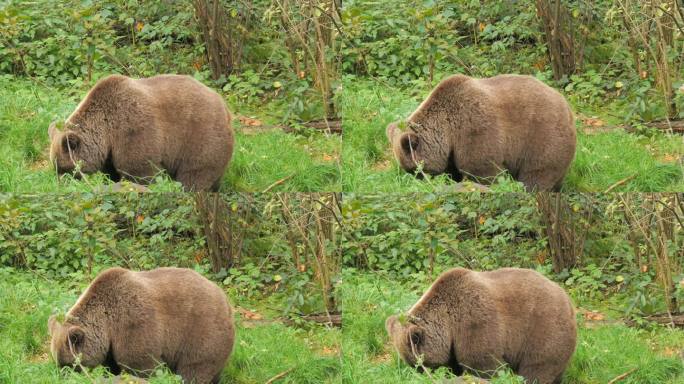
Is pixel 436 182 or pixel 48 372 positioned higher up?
pixel 436 182

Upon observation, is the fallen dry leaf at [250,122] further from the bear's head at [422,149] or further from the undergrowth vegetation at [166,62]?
the bear's head at [422,149]

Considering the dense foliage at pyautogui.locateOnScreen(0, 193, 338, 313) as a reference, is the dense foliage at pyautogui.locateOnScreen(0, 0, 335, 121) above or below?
above

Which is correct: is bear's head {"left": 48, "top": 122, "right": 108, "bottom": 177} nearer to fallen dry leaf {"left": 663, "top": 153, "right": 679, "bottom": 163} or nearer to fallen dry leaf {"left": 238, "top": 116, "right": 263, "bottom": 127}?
fallen dry leaf {"left": 238, "top": 116, "right": 263, "bottom": 127}

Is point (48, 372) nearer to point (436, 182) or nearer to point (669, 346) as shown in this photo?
point (436, 182)

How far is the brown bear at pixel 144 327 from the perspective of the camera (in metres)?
8.27

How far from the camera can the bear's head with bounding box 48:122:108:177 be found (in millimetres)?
8695

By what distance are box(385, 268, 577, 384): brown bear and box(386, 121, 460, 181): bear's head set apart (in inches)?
37.4

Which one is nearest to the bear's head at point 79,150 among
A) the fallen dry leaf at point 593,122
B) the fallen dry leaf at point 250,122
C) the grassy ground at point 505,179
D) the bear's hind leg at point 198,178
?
the bear's hind leg at point 198,178

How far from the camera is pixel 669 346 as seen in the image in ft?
28.9

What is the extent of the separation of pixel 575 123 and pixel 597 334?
1.81 meters

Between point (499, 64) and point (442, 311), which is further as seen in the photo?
Answer: point (499, 64)

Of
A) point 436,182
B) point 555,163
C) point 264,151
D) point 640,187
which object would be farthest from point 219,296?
point 640,187

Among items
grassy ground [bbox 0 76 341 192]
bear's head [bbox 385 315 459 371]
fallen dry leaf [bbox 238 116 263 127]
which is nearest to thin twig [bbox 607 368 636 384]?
bear's head [bbox 385 315 459 371]

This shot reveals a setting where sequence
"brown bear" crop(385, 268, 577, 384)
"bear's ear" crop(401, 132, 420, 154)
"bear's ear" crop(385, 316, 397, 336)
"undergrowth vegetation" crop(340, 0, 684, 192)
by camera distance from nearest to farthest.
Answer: "brown bear" crop(385, 268, 577, 384) → "bear's ear" crop(385, 316, 397, 336) → "bear's ear" crop(401, 132, 420, 154) → "undergrowth vegetation" crop(340, 0, 684, 192)
